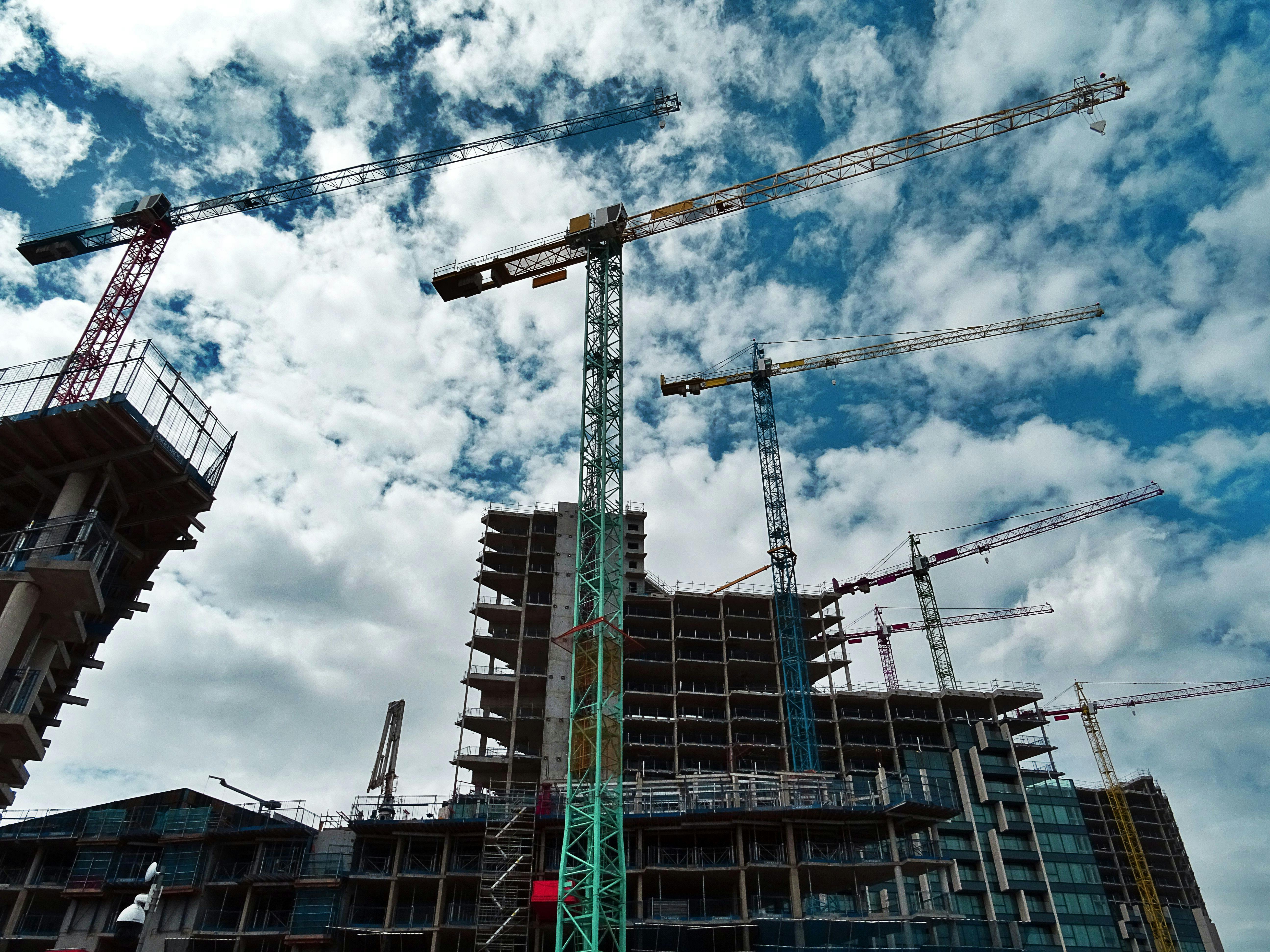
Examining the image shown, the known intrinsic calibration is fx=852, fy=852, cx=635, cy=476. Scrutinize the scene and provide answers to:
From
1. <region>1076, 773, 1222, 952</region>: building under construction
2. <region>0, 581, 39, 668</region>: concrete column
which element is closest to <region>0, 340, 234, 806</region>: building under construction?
<region>0, 581, 39, 668</region>: concrete column

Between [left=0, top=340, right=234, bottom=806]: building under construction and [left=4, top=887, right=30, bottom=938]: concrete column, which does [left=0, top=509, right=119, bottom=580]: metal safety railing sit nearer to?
[left=0, top=340, right=234, bottom=806]: building under construction

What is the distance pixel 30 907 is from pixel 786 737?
210 ft

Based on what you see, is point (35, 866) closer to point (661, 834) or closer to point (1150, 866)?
point (661, 834)

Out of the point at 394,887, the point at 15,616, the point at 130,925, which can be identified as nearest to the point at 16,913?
the point at 394,887

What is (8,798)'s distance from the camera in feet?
127

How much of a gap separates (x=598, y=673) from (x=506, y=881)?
13.8 meters

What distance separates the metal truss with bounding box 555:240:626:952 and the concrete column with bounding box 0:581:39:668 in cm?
2885

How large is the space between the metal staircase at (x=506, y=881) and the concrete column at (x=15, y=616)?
29.0 meters

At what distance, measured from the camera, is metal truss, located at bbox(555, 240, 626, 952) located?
48969mm

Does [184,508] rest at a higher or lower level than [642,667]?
lower

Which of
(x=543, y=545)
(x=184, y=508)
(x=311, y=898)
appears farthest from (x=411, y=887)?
(x=543, y=545)

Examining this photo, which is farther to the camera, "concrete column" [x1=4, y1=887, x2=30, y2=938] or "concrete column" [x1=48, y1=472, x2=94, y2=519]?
"concrete column" [x1=4, y1=887, x2=30, y2=938]

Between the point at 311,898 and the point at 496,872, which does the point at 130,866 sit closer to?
the point at 311,898

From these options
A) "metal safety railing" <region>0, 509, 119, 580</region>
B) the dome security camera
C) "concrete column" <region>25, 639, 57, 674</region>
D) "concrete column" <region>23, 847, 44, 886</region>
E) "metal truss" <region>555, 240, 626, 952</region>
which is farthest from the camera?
"concrete column" <region>23, 847, 44, 886</region>
